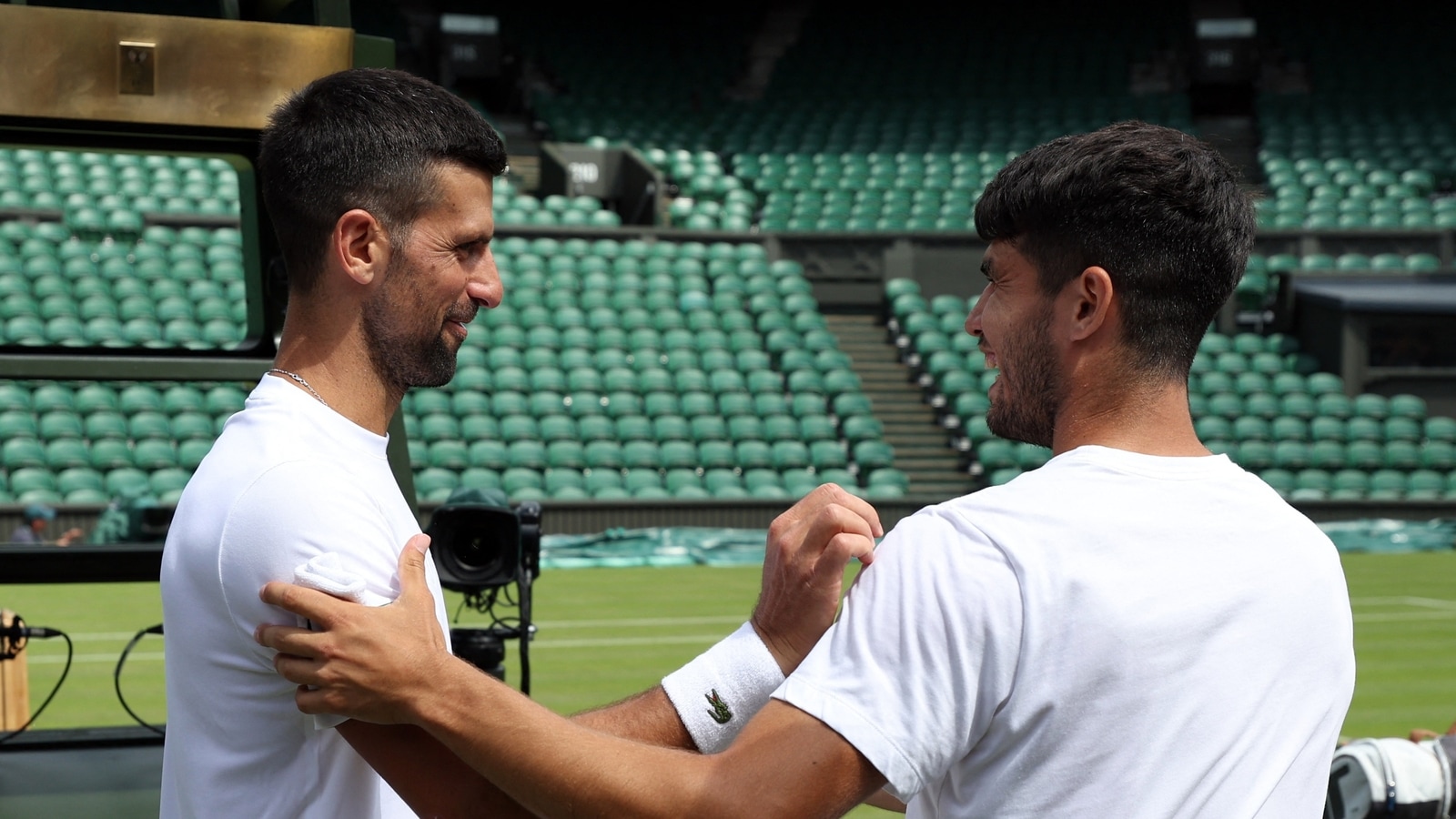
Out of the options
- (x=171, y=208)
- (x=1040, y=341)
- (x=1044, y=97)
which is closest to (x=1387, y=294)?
(x=1044, y=97)

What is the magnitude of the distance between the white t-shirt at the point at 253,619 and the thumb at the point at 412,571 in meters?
0.03

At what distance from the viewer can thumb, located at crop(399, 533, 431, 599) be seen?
1.72 m

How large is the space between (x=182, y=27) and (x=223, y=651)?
1564mm

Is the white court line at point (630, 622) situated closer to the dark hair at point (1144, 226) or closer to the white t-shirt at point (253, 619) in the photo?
the white t-shirt at point (253, 619)

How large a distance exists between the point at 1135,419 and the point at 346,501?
3.07ft

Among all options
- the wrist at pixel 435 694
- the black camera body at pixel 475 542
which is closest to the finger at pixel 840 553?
the wrist at pixel 435 694

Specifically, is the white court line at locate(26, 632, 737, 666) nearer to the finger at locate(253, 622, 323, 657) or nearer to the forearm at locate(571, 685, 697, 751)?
the forearm at locate(571, 685, 697, 751)

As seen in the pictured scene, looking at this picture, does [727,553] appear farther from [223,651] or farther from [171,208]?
[223,651]

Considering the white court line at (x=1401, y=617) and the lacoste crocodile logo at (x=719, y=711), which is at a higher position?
the lacoste crocodile logo at (x=719, y=711)

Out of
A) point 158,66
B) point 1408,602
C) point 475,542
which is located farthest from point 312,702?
point 1408,602

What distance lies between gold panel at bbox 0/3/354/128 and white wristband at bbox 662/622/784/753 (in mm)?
1581

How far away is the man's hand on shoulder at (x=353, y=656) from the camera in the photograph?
1621mm

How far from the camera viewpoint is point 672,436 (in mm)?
17719

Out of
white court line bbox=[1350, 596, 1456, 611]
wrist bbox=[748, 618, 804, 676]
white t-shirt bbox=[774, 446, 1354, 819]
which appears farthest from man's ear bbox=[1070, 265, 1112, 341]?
white court line bbox=[1350, 596, 1456, 611]
